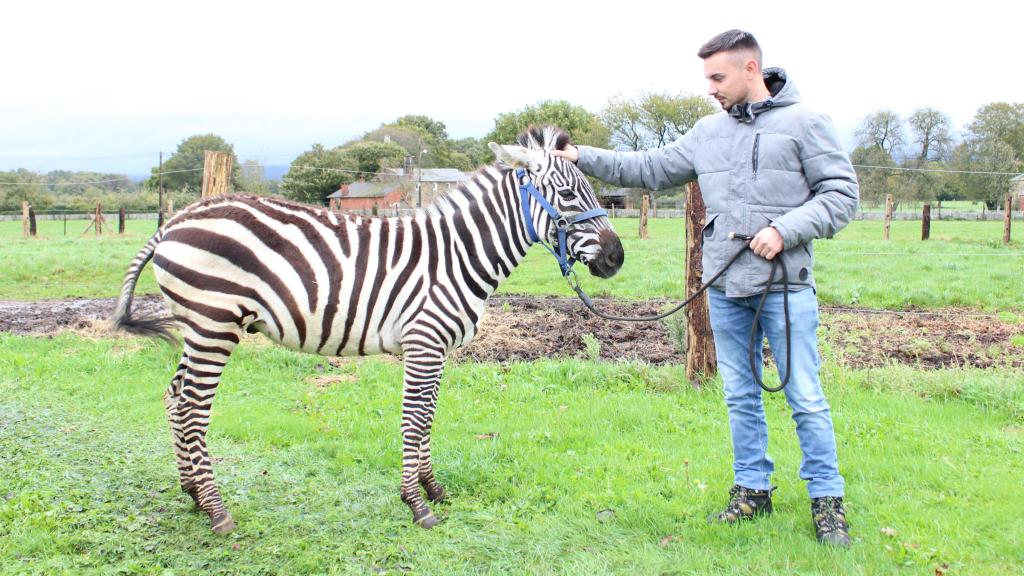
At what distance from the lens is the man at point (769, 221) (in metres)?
3.55

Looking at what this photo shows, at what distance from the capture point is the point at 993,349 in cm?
790

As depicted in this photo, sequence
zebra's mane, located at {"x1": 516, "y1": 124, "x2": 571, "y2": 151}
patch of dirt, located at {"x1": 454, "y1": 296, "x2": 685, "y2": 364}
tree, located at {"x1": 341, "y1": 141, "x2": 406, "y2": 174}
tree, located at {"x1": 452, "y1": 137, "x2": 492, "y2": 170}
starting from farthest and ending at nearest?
tree, located at {"x1": 452, "y1": 137, "x2": 492, "y2": 170}, tree, located at {"x1": 341, "y1": 141, "x2": 406, "y2": 174}, patch of dirt, located at {"x1": 454, "y1": 296, "x2": 685, "y2": 364}, zebra's mane, located at {"x1": 516, "y1": 124, "x2": 571, "y2": 151}

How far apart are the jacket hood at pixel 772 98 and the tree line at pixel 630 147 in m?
38.2

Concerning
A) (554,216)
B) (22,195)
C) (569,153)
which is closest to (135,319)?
(554,216)

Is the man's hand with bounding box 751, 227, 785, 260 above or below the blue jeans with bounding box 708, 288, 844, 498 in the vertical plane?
above

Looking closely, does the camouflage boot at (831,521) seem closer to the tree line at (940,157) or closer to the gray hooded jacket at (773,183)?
the gray hooded jacket at (773,183)

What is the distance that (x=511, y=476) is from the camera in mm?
4758

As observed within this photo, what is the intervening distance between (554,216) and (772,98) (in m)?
1.39

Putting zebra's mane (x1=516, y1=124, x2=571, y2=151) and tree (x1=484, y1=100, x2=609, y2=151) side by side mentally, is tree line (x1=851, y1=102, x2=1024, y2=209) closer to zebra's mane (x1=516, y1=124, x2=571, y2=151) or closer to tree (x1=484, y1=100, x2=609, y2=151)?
tree (x1=484, y1=100, x2=609, y2=151)

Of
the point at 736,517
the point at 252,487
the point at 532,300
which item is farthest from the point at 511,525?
the point at 532,300

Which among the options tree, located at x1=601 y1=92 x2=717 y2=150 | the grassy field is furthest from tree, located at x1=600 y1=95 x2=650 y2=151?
the grassy field

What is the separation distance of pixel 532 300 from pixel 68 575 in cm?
897

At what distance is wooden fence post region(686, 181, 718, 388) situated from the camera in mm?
6406

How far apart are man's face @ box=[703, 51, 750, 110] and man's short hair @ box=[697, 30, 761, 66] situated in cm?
3
